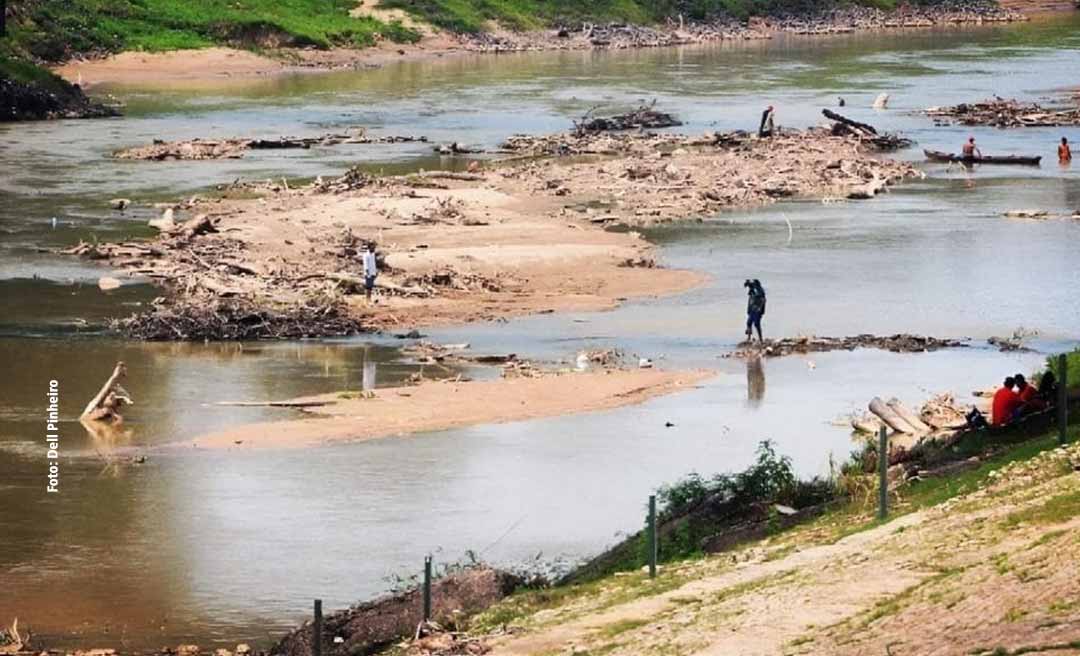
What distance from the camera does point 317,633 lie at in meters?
19.7

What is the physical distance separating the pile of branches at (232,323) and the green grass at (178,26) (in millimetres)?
58825

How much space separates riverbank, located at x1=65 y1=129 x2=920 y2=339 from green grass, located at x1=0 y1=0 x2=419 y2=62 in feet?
131

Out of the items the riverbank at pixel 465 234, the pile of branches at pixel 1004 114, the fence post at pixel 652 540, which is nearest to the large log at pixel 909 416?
the fence post at pixel 652 540

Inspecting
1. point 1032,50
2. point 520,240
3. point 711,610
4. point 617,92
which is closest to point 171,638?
point 711,610

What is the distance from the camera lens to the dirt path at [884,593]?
16.1m

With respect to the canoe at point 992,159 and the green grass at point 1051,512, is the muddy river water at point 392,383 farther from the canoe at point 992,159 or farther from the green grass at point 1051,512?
the green grass at point 1051,512

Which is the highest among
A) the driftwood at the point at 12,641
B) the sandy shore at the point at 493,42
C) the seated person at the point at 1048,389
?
the sandy shore at the point at 493,42

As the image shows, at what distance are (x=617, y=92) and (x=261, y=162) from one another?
29.6 meters

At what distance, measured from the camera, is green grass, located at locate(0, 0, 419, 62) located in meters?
103

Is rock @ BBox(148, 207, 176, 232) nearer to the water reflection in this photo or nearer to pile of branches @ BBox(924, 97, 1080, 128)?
the water reflection

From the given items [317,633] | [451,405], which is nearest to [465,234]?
[451,405]

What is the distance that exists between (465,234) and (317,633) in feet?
107

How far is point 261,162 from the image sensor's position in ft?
225

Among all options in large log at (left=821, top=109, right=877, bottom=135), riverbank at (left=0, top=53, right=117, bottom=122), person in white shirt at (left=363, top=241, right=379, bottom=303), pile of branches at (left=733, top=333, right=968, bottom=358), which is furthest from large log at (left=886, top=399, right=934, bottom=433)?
riverbank at (left=0, top=53, right=117, bottom=122)
